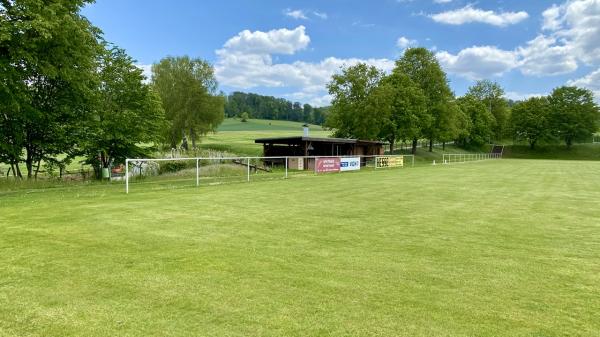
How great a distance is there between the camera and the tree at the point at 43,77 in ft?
48.8

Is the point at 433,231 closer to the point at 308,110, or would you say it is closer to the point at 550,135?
the point at 550,135

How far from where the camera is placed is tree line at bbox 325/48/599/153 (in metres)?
47.5

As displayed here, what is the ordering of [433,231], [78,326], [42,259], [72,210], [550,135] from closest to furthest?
[78,326] → [42,259] → [433,231] → [72,210] → [550,135]

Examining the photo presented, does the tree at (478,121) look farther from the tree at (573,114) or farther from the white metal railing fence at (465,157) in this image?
the tree at (573,114)

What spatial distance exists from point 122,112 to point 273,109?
4962 inches

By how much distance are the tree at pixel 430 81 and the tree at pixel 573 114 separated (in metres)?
34.6

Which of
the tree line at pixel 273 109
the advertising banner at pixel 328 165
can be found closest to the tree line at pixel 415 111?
the advertising banner at pixel 328 165

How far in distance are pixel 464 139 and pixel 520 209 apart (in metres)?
75.5

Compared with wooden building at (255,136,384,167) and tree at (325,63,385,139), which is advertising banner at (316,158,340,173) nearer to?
wooden building at (255,136,384,167)

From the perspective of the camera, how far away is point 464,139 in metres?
79.8

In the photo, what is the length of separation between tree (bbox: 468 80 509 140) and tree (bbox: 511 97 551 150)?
11.3ft

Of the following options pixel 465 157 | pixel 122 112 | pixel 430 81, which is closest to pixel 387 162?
pixel 122 112

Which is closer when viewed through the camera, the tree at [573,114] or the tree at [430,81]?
the tree at [430,81]

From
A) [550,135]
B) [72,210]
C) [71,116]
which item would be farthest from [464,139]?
[72,210]
